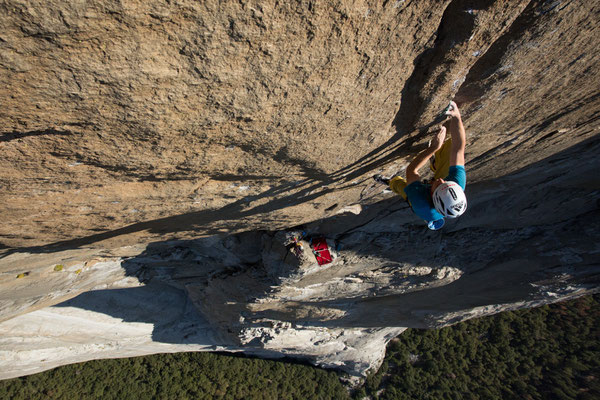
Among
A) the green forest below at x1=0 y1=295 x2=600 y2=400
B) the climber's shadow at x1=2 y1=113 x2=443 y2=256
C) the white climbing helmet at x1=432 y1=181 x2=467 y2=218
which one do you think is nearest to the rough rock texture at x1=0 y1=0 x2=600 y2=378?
the climber's shadow at x1=2 y1=113 x2=443 y2=256

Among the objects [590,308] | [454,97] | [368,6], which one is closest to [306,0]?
[368,6]

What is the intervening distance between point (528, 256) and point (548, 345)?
43.2 ft

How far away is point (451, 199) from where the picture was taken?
238 centimetres

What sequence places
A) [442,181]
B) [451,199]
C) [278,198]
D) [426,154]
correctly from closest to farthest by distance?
[451,199] < [442,181] < [426,154] < [278,198]

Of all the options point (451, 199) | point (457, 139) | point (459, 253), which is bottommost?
point (459, 253)

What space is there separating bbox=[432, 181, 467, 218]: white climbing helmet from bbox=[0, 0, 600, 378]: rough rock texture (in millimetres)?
547

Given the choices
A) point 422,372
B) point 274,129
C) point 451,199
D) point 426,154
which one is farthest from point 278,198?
point 422,372

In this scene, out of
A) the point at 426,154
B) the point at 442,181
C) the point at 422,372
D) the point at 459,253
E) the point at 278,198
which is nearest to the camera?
the point at 442,181

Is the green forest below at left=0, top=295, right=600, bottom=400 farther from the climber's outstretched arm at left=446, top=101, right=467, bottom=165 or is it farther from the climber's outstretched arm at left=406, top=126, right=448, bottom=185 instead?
the climber's outstretched arm at left=446, top=101, right=467, bottom=165

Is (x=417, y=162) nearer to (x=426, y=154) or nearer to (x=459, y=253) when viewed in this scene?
(x=426, y=154)

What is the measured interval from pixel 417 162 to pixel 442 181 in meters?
0.34

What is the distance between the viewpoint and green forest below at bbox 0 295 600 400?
13898mm

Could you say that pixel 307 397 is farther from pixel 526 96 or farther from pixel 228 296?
pixel 526 96

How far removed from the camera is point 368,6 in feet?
4.86
